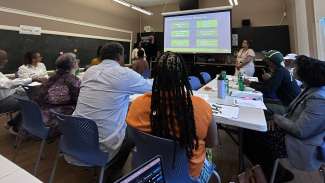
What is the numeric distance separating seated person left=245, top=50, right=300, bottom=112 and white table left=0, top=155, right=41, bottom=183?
240 centimetres

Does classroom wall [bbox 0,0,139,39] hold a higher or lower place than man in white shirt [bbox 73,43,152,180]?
higher

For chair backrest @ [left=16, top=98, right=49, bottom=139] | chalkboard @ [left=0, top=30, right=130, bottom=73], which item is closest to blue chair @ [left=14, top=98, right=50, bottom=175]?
chair backrest @ [left=16, top=98, right=49, bottom=139]

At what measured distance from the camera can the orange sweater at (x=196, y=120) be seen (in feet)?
3.55

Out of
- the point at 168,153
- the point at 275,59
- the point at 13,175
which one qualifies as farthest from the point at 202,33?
the point at 13,175

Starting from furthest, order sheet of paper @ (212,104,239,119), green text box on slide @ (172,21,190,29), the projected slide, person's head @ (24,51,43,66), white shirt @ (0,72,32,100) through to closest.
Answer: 1. green text box on slide @ (172,21,190,29)
2. the projected slide
3. person's head @ (24,51,43,66)
4. white shirt @ (0,72,32,100)
5. sheet of paper @ (212,104,239,119)

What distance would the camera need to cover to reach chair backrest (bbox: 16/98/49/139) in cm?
174

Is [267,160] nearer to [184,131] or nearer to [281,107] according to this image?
[281,107]

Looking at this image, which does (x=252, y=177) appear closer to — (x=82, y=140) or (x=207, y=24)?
(x=82, y=140)

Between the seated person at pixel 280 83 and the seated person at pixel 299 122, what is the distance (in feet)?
2.32

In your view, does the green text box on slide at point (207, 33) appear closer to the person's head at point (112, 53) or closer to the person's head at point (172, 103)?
the person's head at point (112, 53)

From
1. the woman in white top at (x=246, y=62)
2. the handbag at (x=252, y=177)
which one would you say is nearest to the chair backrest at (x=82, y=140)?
the handbag at (x=252, y=177)

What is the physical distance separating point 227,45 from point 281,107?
2518 millimetres

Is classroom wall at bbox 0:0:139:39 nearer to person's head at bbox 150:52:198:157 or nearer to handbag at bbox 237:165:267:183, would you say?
person's head at bbox 150:52:198:157

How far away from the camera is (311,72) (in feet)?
5.35
